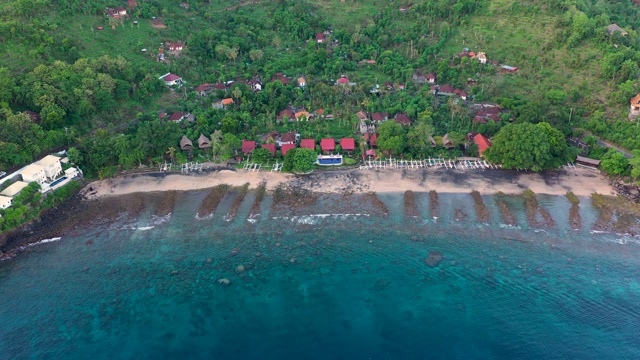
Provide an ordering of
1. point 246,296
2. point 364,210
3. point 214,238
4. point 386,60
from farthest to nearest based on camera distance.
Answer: point 386,60 < point 364,210 < point 214,238 < point 246,296

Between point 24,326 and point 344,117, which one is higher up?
point 344,117

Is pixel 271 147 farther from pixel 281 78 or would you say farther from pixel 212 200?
pixel 281 78

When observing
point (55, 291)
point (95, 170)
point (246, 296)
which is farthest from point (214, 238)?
point (95, 170)

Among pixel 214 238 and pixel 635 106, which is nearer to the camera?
pixel 214 238

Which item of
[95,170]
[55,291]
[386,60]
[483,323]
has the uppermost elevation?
[386,60]

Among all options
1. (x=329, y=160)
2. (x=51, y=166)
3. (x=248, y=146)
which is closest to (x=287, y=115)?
(x=248, y=146)

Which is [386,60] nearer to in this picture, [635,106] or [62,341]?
[635,106]
